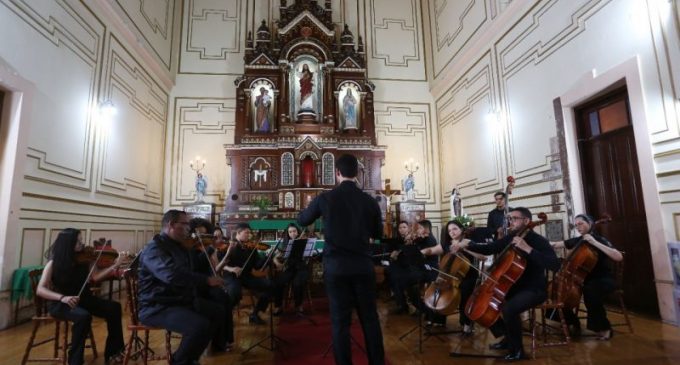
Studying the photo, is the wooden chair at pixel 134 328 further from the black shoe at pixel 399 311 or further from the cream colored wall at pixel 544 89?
the cream colored wall at pixel 544 89

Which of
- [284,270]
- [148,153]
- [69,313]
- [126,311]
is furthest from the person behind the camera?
[148,153]

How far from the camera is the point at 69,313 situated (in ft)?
8.96

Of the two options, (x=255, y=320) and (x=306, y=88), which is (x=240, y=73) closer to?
(x=306, y=88)

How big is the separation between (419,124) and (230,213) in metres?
5.20

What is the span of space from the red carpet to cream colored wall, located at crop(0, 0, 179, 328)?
120 inches

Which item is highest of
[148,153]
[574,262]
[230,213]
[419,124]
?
[419,124]

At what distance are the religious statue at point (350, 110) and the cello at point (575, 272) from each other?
640 centimetres

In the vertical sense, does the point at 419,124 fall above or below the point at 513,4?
below

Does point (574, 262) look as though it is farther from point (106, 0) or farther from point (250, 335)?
point (106, 0)

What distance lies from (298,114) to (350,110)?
129 centimetres

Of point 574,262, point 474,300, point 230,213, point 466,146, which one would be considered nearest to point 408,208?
→ point 466,146

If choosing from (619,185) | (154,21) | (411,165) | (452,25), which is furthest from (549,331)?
(154,21)

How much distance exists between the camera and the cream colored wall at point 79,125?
13.8 ft

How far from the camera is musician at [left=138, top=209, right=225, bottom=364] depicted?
2.37 metres
